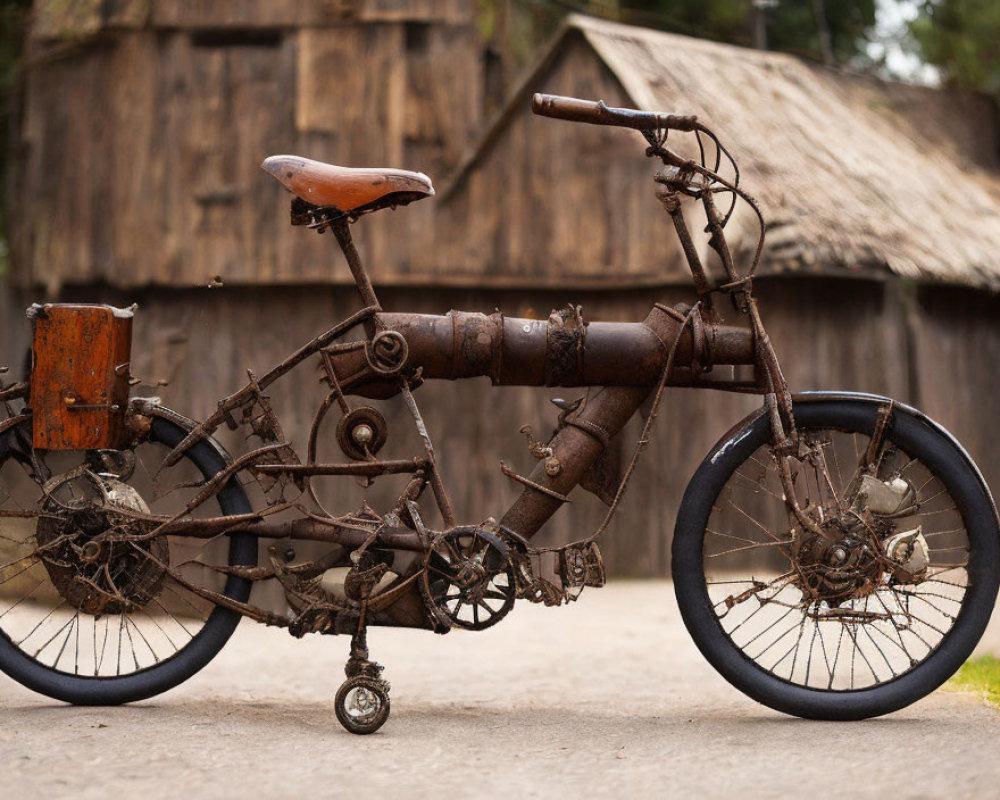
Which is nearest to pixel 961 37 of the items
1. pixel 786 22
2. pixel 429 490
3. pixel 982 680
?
pixel 786 22

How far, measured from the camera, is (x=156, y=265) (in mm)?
8617

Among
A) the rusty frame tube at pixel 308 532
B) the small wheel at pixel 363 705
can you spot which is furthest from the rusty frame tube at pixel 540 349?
the small wheel at pixel 363 705

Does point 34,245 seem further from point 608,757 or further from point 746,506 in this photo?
point 608,757

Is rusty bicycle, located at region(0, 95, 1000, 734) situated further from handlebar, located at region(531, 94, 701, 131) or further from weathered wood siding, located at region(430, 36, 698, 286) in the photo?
weathered wood siding, located at region(430, 36, 698, 286)

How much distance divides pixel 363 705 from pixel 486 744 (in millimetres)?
385

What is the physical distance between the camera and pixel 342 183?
156 inches

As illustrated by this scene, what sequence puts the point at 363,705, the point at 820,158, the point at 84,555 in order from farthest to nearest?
Result: the point at 820,158 → the point at 84,555 → the point at 363,705

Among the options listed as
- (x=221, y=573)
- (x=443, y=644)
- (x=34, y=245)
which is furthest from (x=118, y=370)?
(x=34, y=245)

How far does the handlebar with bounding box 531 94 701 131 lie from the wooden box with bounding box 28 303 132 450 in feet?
A: 4.76

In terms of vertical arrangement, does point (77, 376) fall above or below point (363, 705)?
above

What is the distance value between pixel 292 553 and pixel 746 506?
4177 mm

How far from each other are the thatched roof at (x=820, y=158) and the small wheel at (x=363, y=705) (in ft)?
14.9

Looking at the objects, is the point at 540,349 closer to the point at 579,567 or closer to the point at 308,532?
the point at 579,567

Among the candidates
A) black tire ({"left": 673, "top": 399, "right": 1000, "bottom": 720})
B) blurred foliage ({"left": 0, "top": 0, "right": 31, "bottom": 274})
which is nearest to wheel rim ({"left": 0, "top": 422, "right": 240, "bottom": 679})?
black tire ({"left": 673, "top": 399, "right": 1000, "bottom": 720})
